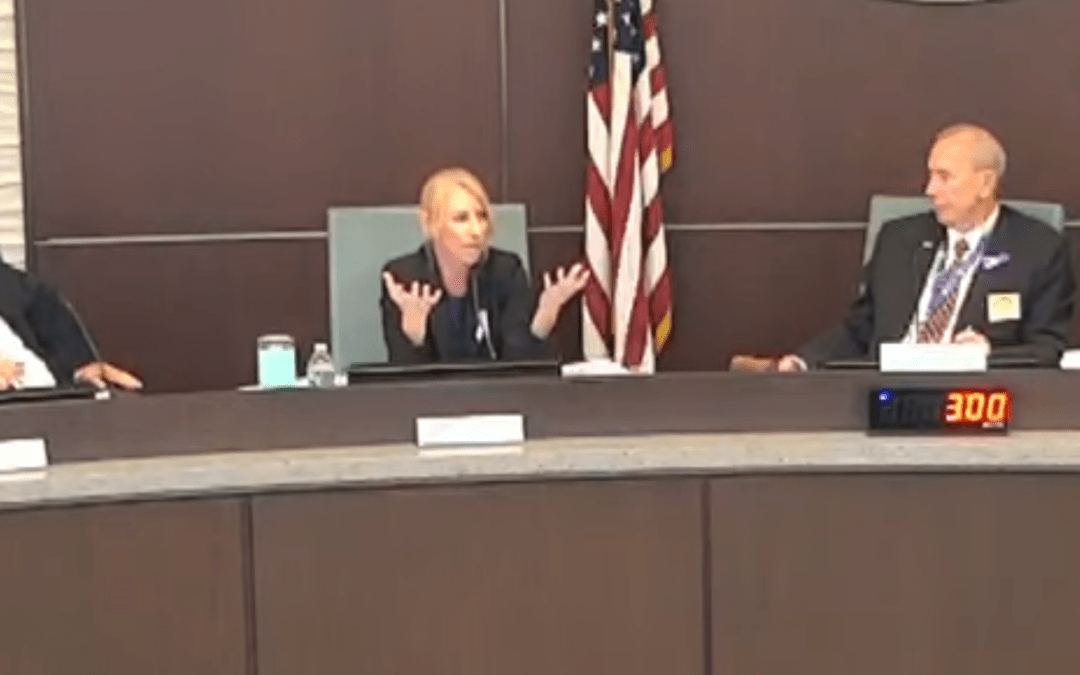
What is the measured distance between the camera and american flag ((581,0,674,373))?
4949mm

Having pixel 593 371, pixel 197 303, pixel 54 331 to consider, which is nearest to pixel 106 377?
pixel 54 331

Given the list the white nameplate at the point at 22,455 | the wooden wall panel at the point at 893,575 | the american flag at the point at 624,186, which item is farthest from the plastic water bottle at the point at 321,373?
the american flag at the point at 624,186

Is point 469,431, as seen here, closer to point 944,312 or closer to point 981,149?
point 944,312

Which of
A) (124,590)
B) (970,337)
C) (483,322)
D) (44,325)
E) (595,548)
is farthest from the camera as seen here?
(44,325)

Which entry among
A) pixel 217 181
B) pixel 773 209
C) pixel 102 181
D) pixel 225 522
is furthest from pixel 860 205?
pixel 225 522

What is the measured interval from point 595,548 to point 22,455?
32.4 inches

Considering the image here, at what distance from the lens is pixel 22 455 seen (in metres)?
2.54

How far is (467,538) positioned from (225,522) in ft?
1.13

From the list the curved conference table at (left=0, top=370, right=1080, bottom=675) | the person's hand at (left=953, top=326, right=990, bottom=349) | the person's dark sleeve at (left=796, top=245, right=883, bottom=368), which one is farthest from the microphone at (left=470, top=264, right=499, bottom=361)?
the curved conference table at (left=0, top=370, right=1080, bottom=675)

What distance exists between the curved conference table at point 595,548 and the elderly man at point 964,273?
1.27 metres

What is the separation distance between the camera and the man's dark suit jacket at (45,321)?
3951mm

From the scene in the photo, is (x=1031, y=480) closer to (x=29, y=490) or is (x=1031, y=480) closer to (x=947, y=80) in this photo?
(x=29, y=490)

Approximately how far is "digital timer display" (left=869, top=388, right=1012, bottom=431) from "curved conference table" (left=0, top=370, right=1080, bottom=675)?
0.05 m

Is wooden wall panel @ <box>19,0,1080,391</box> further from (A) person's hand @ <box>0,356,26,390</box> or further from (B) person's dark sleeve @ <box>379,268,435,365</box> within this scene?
(A) person's hand @ <box>0,356,26,390</box>
